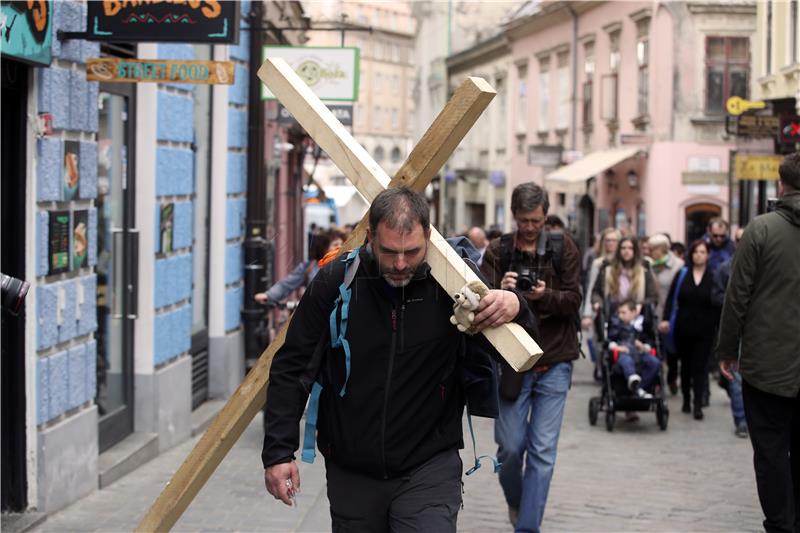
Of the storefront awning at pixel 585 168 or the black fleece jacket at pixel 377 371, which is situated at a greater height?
the storefront awning at pixel 585 168

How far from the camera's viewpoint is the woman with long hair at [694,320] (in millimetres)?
13539

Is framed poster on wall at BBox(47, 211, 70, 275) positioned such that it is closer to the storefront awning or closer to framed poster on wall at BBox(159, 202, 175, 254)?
framed poster on wall at BBox(159, 202, 175, 254)

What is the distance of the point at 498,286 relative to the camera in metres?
7.37

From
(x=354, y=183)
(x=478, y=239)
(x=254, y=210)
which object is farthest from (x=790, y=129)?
(x=354, y=183)

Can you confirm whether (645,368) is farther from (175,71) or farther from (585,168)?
(585,168)

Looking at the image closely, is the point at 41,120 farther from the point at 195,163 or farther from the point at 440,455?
the point at 195,163

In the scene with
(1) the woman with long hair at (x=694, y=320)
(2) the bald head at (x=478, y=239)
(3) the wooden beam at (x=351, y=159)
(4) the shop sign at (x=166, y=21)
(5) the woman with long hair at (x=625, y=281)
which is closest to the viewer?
(3) the wooden beam at (x=351, y=159)

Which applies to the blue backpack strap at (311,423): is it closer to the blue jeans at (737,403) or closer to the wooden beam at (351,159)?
the wooden beam at (351,159)

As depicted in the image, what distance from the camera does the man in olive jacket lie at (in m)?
6.32

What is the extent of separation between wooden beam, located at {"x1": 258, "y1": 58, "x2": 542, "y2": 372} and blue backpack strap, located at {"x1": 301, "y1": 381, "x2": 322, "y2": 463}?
0.58 m

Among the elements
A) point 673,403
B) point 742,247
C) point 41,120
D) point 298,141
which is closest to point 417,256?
point 742,247

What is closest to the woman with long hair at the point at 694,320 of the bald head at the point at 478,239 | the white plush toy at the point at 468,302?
the bald head at the point at 478,239

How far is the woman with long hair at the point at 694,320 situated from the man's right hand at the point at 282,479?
9.28 meters

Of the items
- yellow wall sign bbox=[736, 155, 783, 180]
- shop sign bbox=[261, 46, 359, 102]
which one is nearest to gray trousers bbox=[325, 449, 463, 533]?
shop sign bbox=[261, 46, 359, 102]
